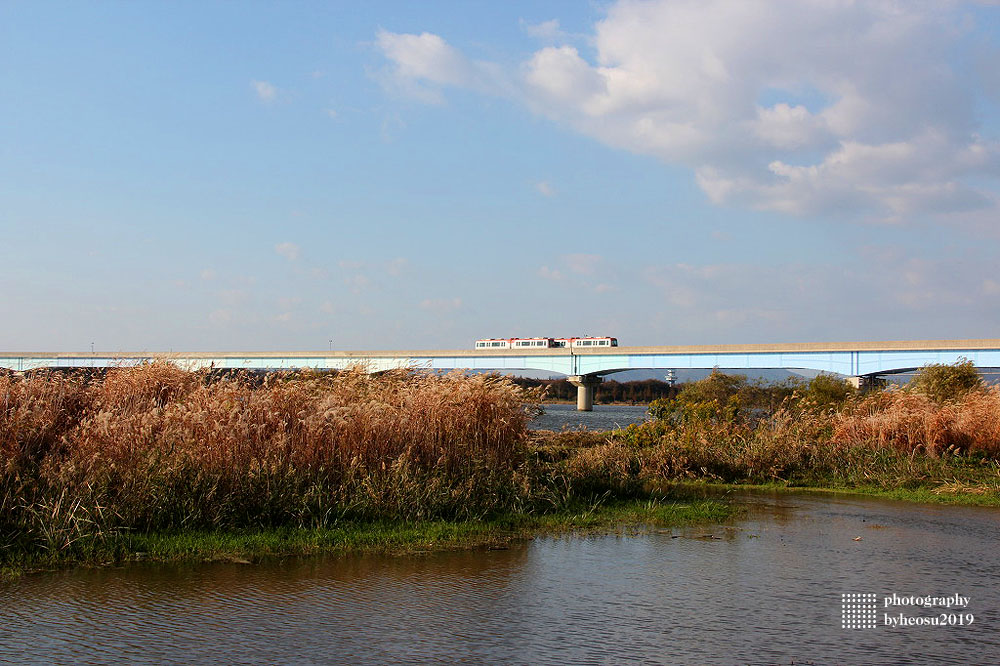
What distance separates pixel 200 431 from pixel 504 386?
4612mm

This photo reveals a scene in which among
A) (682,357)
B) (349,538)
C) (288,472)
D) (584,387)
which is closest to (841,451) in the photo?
(349,538)

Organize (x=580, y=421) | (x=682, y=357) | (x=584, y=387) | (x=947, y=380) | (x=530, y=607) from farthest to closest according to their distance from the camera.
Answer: (x=584, y=387) → (x=682, y=357) → (x=580, y=421) → (x=947, y=380) → (x=530, y=607)

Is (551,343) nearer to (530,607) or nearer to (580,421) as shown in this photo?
(580,421)

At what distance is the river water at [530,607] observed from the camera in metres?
6.32

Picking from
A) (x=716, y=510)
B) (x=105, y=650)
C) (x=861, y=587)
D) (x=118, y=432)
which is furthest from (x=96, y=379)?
(x=861, y=587)

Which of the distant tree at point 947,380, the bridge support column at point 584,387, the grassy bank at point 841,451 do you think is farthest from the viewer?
the bridge support column at point 584,387

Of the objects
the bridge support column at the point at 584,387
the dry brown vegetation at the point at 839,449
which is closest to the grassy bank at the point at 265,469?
the dry brown vegetation at the point at 839,449

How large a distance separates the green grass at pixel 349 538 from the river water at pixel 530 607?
385mm

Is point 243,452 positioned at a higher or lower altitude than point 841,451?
higher

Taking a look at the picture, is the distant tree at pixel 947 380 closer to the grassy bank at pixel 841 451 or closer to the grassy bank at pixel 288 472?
the grassy bank at pixel 841 451

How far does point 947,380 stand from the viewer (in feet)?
92.1

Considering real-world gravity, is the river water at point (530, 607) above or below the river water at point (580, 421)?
below

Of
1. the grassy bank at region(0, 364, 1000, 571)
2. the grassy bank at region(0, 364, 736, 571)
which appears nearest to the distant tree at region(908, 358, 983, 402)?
the grassy bank at region(0, 364, 1000, 571)

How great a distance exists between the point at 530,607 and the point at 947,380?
977 inches
